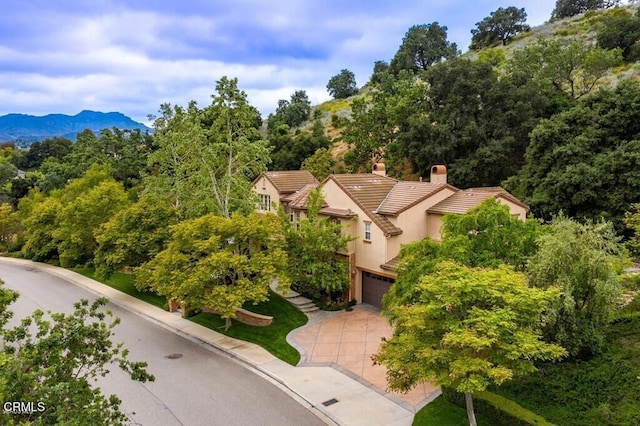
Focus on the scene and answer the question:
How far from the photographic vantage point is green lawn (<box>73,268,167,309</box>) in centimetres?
2798

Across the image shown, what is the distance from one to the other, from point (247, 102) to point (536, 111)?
2603 centimetres

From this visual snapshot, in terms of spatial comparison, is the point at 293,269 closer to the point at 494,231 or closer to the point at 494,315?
the point at 494,231

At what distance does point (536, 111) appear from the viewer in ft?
127

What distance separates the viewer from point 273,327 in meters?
22.2

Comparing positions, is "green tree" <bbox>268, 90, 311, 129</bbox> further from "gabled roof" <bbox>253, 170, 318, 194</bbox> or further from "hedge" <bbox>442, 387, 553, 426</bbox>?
"hedge" <bbox>442, 387, 553, 426</bbox>

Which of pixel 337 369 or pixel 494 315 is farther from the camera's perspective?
pixel 337 369

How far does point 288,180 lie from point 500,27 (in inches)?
2929

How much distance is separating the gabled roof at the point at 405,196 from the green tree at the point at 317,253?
2823 millimetres

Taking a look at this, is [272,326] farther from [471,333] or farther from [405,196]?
[471,333]

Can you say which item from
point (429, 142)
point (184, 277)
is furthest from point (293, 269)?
point (429, 142)

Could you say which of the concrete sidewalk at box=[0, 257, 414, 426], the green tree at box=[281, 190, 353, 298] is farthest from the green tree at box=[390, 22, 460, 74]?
the concrete sidewalk at box=[0, 257, 414, 426]

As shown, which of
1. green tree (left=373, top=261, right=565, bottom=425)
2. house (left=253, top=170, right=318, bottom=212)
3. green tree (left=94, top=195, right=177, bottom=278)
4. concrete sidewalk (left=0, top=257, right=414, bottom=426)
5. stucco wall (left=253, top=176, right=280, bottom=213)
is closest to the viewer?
green tree (left=373, top=261, right=565, bottom=425)

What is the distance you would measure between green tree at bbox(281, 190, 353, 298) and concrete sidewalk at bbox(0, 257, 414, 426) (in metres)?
5.30

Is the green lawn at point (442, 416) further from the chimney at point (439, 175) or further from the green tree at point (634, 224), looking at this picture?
the chimney at point (439, 175)
